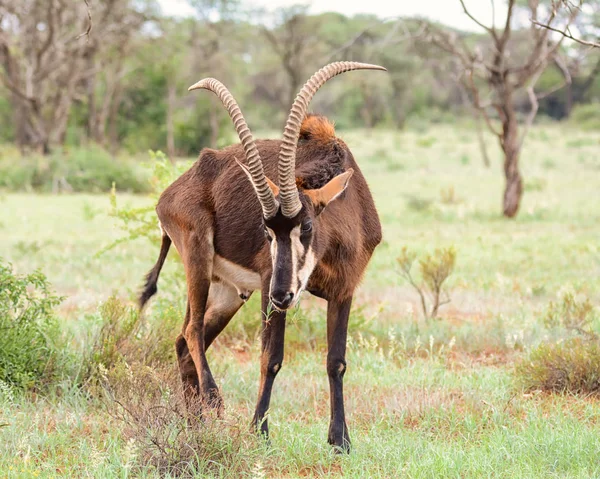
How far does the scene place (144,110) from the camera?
37469 millimetres

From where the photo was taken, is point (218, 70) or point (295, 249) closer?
point (295, 249)

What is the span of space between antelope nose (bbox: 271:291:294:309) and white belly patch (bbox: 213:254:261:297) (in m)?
0.87

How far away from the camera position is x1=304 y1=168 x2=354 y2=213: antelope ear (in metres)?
4.48

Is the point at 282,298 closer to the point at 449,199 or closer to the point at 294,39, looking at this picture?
the point at 449,199

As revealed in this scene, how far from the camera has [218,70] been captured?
37.0m

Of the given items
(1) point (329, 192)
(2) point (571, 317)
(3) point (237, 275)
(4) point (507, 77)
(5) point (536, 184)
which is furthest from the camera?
(5) point (536, 184)

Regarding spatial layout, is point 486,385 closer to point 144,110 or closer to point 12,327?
point 12,327

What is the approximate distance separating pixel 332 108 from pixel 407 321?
5814 cm

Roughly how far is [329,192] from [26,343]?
2.54 meters

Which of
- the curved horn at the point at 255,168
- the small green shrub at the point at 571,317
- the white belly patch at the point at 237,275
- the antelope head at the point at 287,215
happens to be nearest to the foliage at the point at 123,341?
the white belly patch at the point at 237,275

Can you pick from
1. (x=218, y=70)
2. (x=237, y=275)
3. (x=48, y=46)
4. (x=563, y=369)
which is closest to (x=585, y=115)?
(x=218, y=70)

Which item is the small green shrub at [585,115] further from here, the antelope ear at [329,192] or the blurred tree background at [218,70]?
the antelope ear at [329,192]

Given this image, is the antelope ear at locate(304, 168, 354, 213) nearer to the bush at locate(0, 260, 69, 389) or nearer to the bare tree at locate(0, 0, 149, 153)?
the bush at locate(0, 260, 69, 389)

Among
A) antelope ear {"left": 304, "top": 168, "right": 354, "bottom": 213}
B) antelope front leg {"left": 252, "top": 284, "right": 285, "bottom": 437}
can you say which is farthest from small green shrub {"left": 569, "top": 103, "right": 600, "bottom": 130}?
antelope front leg {"left": 252, "top": 284, "right": 285, "bottom": 437}
